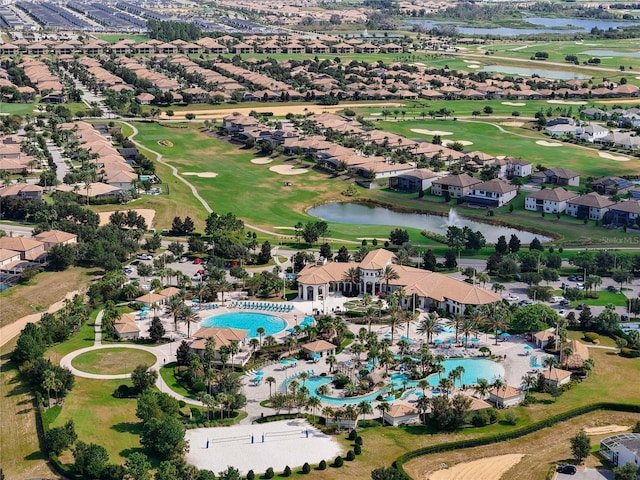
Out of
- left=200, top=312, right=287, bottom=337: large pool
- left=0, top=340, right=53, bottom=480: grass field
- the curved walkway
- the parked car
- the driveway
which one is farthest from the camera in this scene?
left=200, top=312, right=287, bottom=337: large pool

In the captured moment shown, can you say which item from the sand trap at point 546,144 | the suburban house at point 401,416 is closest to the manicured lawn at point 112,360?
the suburban house at point 401,416

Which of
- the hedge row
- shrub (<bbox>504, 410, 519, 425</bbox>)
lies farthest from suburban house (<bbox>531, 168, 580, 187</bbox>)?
shrub (<bbox>504, 410, 519, 425</bbox>)

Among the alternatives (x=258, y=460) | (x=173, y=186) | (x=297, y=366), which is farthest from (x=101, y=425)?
(x=173, y=186)

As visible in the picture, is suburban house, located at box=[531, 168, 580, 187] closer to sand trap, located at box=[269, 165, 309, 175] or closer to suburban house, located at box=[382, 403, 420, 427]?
sand trap, located at box=[269, 165, 309, 175]

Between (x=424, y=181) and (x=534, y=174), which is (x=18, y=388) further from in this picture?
(x=534, y=174)

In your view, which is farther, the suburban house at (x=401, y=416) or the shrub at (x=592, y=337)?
the shrub at (x=592, y=337)

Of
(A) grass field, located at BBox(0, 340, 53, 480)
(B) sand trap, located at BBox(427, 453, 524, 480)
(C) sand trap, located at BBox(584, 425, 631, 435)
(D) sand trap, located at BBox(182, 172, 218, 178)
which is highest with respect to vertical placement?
(D) sand trap, located at BBox(182, 172, 218, 178)

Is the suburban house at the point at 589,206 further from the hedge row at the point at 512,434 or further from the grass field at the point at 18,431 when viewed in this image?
the grass field at the point at 18,431
